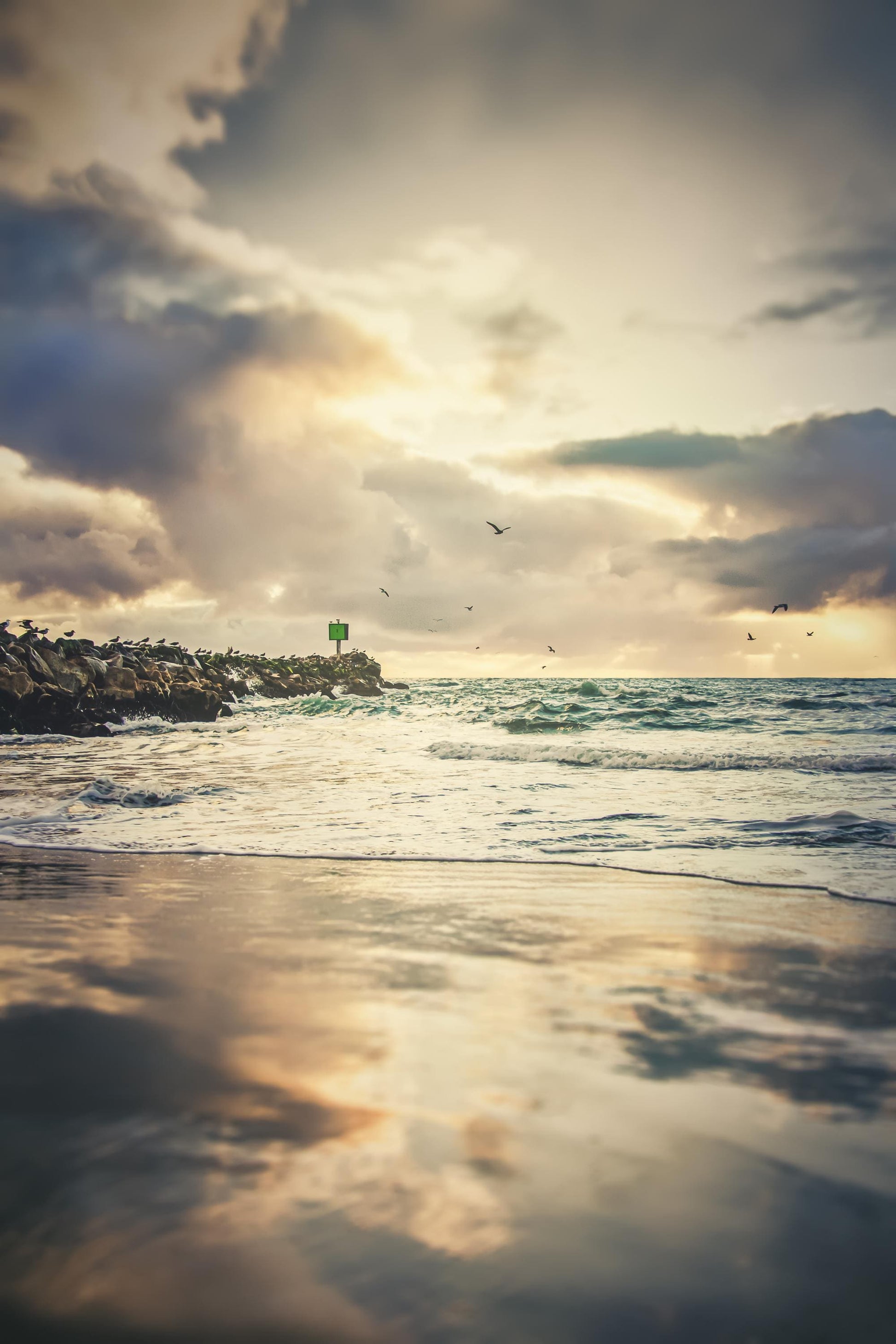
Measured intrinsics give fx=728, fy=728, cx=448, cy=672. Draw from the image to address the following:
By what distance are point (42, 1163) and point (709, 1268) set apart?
1472mm

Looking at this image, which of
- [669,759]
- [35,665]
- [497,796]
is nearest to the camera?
[497,796]

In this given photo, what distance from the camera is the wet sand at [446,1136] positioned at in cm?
131

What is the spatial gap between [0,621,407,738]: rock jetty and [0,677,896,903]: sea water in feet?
4.09

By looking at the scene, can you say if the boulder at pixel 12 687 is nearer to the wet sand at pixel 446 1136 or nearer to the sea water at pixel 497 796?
the sea water at pixel 497 796

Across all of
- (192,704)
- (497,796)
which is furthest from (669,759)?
(192,704)

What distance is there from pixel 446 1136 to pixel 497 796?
6.61 meters

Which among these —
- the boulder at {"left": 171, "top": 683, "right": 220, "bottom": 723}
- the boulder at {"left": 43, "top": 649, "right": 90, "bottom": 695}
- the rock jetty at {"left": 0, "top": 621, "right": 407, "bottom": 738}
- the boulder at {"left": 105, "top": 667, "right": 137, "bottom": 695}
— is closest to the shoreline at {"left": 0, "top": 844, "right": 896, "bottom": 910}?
the rock jetty at {"left": 0, "top": 621, "right": 407, "bottom": 738}

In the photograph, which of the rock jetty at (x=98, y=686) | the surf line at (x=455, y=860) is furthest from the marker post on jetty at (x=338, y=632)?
the surf line at (x=455, y=860)

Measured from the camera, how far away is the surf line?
4.63 meters

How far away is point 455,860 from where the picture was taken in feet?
17.8

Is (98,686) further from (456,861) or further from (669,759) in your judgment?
(456,861)

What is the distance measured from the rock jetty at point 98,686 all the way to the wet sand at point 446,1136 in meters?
17.1

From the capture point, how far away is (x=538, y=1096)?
6.71 feet

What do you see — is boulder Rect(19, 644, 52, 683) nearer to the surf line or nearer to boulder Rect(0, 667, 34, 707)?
boulder Rect(0, 667, 34, 707)
